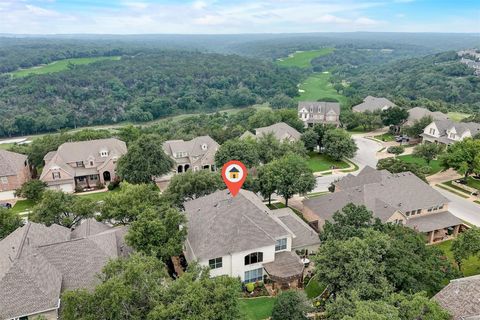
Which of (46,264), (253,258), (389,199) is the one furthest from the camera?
(389,199)

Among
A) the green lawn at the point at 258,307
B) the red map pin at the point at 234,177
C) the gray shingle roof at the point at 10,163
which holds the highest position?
the red map pin at the point at 234,177

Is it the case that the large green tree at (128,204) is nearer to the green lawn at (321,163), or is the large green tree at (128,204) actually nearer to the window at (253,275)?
the window at (253,275)

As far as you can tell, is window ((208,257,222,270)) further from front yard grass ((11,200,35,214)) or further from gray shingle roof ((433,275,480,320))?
front yard grass ((11,200,35,214))

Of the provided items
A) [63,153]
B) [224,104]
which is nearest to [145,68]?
[224,104]

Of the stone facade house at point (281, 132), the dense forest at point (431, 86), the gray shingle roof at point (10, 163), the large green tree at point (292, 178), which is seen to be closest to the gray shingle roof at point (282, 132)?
the stone facade house at point (281, 132)

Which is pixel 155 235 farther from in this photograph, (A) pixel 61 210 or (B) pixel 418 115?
(B) pixel 418 115

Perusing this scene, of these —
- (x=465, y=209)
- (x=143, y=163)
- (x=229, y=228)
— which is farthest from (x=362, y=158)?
(x=229, y=228)

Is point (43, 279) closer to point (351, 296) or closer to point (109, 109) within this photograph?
point (351, 296)
